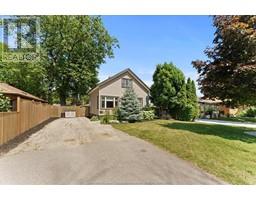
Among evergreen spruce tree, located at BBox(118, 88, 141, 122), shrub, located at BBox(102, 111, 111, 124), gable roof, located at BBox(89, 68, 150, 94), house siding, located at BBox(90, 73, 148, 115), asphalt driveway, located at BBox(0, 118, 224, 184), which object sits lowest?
asphalt driveway, located at BBox(0, 118, 224, 184)

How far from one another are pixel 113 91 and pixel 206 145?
8.26 feet

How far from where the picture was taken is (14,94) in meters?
5.32

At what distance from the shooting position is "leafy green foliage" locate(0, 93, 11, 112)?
208 inches

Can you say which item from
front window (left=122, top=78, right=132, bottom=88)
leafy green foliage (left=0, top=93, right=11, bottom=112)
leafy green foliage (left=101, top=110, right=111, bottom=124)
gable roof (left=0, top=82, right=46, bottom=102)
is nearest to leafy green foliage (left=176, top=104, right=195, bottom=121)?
front window (left=122, top=78, right=132, bottom=88)

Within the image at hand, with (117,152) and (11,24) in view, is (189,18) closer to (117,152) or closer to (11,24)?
(117,152)

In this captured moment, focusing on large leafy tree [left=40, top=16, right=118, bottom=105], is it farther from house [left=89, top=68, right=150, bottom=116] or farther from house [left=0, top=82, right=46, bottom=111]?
house [left=0, top=82, right=46, bottom=111]

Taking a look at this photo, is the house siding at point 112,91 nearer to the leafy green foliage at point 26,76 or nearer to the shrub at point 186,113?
the leafy green foliage at point 26,76

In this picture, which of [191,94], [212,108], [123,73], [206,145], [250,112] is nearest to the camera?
[123,73]

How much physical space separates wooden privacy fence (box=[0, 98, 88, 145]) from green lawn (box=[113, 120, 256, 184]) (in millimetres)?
1360

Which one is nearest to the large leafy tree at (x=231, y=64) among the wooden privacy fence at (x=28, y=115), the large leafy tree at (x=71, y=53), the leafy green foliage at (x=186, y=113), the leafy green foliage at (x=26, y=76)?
the leafy green foliage at (x=186, y=113)

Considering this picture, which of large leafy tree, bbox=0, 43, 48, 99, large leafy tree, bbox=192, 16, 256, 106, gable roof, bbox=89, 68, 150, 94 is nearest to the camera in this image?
large leafy tree, bbox=0, 43, 48, 99

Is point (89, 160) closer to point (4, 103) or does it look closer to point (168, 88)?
point (4, 103)

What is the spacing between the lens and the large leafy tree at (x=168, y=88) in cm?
577

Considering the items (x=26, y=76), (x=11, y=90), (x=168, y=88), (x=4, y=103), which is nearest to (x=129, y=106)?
(x=168, y=88)
